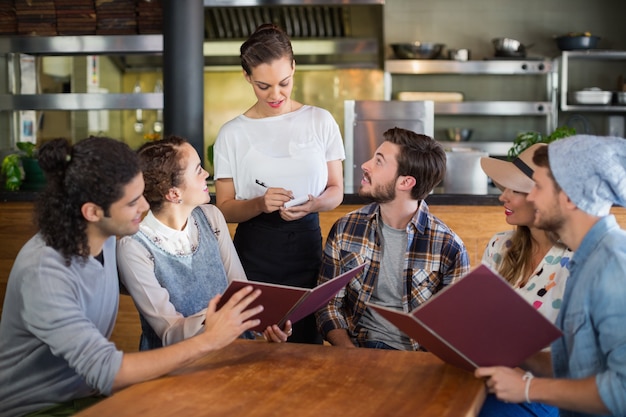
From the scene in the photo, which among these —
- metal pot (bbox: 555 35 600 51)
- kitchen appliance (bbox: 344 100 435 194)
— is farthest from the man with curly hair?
metal pot (bbox: 555 35 600 51)

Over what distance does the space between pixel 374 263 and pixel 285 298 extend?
2.75 ft

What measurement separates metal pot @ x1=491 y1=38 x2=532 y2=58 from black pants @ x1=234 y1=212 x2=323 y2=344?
17.9 feet

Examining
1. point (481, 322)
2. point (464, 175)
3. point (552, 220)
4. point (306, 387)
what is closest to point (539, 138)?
point (464, 175)

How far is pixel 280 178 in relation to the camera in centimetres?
338

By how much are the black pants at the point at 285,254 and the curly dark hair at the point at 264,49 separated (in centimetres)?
57

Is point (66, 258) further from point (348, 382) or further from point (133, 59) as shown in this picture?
point (133, 59)

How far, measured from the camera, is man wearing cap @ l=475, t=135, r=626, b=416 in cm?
203

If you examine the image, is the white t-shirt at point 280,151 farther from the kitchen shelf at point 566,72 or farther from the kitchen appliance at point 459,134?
the kitchen shelf at point 566,72

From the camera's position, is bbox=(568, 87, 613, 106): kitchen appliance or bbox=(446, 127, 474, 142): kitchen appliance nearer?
bbox=(568, 87, 613, 106): kitchen appliance

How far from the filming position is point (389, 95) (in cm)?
853

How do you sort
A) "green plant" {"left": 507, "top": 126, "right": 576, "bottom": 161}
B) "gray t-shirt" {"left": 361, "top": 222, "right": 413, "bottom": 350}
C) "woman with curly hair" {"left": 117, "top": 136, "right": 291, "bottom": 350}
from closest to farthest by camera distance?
1. "woman with curly hair" {"left": 117, "top": 136, "right": 291, "bottom": 350}
2. "gray t-shirt" {"left": 361, "top": 222, "right": 413, "bottom": 350}
3. "green plant" {"left": 507, "top": 126, "right": 576, "bottom": 161}

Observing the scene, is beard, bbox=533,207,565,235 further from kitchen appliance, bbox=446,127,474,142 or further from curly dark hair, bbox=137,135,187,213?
kitchen appliance, bbox=446,127,474,142

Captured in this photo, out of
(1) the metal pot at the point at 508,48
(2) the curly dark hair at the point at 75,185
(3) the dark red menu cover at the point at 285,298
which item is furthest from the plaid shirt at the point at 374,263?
(1) the metal pot at the point at 508,48

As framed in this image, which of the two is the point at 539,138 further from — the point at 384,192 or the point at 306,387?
the point at 306,387
